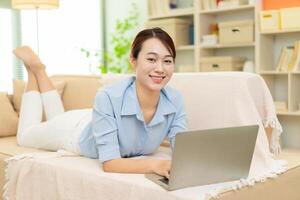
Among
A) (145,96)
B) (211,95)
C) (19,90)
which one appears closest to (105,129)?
(145,96)

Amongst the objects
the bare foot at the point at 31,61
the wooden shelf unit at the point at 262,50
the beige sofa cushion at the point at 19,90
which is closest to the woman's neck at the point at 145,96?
the bare foot at the point at 31,61

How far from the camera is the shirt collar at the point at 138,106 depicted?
5.39ft

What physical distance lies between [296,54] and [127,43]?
206 centimetres

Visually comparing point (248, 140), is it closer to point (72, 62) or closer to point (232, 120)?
point (232, 120)

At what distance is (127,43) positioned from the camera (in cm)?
509

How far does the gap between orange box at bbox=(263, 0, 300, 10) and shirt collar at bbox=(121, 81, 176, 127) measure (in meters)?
2.54

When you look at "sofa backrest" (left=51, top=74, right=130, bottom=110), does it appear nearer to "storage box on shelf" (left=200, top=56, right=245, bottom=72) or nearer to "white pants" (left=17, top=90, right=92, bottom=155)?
"white pants" (left=17, top=90, right=92, bottom=155)

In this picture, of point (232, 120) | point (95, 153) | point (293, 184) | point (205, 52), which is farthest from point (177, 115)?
point (205, 52)

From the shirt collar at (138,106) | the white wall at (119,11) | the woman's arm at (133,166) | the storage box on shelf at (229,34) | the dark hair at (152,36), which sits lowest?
the woman's arm at (133,166)

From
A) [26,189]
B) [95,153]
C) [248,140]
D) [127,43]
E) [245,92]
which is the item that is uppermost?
[127,43]

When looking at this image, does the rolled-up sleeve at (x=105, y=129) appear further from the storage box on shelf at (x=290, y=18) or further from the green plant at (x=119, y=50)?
the green plant at (x=119, y=50)

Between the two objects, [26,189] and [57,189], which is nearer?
[57,189]

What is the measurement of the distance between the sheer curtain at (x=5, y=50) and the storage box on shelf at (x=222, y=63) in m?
1.93

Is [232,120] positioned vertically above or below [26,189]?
above
